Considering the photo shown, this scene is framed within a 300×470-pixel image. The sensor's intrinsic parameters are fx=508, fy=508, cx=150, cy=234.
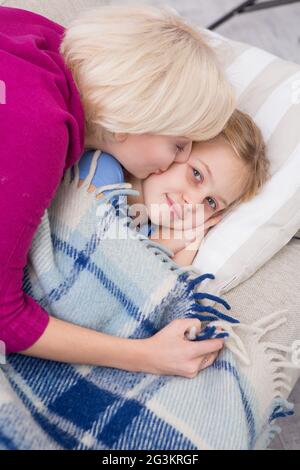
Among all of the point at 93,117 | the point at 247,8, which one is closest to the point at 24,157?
the point at 93,117

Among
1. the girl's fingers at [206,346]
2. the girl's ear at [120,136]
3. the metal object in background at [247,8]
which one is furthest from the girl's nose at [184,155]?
the metal object in background at [247,8]

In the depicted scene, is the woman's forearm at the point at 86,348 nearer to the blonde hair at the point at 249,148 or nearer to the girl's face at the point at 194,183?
the girl's face at the point at 194,183

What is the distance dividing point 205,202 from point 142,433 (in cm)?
51

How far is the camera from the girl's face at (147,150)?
3.08ft

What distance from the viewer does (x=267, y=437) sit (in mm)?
837

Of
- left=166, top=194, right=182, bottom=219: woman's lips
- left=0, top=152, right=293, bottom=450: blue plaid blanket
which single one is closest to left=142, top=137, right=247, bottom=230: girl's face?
left=166, top=194, right=182, bottom=219: woman's lips

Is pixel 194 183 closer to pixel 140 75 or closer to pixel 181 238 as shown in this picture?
pixel 181 238

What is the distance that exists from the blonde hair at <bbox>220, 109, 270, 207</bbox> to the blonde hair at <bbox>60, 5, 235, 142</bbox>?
0.11 meters

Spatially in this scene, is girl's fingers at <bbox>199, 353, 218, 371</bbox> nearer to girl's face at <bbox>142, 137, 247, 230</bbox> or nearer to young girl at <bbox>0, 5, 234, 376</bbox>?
young girl at <bbox>0, 5, 234, 376</bbox>

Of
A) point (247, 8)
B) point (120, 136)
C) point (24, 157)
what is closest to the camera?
point (24, 157)

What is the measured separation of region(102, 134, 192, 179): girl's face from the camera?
94 cm

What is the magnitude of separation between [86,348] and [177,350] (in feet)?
0.48

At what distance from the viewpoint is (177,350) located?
2.67 ft

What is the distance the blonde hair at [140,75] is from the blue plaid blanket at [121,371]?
118 millimetres
